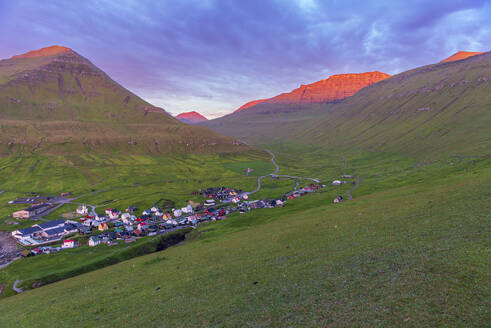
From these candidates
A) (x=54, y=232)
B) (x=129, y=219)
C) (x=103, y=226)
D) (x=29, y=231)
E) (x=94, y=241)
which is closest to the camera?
(x=94, y=241)

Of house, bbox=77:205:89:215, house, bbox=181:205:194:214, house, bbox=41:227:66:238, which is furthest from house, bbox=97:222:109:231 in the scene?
house, bbox=181:205:194:214

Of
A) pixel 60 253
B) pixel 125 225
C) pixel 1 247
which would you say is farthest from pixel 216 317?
pixel 1 247

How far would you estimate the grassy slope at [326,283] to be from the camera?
14133 millimetres

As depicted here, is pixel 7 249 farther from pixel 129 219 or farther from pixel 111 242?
pixel 129 219

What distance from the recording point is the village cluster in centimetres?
8957

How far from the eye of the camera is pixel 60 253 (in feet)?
259

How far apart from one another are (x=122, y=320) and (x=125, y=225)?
311ft

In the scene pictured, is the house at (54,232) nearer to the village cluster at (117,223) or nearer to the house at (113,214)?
the village cluster at (117,223)

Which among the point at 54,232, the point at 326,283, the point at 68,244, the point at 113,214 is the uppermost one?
the point at 326,283

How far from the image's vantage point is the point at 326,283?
18.5 m

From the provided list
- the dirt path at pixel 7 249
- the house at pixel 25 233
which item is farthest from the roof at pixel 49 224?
the dirt path at pixel 7 249

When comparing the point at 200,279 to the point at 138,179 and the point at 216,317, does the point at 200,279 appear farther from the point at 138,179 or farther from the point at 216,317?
the point at 138,179

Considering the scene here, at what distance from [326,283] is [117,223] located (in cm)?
11088

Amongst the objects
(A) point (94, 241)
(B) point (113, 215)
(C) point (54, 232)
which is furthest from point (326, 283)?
(B) point (113, 215)
